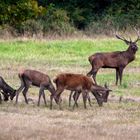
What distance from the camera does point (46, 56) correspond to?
3189 cm

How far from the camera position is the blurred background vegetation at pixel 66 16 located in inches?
1490

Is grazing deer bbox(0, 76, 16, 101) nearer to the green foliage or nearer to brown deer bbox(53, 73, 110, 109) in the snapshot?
brown deer bbox(53, 73, 110, 109)

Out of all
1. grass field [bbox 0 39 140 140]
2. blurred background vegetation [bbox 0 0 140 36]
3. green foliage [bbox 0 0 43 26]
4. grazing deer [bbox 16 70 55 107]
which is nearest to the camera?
grass field [bbox 0 39 140 140]

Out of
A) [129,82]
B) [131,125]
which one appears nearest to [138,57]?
[129,82]

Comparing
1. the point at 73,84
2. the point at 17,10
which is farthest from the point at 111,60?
the point at 17,10

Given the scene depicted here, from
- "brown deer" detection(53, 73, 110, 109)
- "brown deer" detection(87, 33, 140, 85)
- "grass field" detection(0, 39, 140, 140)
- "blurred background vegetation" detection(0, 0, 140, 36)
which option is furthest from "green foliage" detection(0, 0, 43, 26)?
"brown deer" detection(53, 73, 110, 109)

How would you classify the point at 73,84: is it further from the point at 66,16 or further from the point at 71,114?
the point at 66,16

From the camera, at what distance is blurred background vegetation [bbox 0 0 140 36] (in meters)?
37.8

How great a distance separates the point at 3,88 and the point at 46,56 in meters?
13.5

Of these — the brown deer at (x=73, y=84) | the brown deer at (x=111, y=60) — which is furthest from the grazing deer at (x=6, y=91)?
the brown deer at (x=111, y=60)

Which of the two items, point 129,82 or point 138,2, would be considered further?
point 138,2

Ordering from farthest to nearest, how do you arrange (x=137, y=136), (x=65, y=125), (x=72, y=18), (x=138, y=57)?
(x=72, y=18) < (x=138, y=57) < (x=65, y=125) < (x=137, y=136)

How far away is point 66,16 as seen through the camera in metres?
46.1

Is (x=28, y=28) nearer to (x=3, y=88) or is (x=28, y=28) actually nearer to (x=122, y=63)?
(x=122, y=63)
